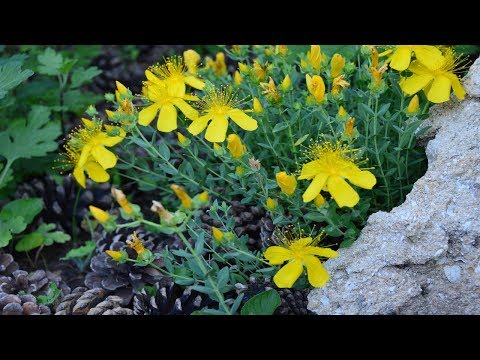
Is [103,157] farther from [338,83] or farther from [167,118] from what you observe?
[338,83]

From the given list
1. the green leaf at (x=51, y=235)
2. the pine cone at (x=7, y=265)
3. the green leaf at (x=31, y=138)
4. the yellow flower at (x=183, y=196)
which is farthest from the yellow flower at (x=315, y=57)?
the pine cone at (x=7, y=265)

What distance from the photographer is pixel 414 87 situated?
199 cm

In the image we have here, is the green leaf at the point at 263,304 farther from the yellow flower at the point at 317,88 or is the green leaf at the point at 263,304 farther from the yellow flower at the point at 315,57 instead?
the yellow flower at the point at 315,57

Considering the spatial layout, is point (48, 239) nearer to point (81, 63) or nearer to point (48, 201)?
point (48, 201)

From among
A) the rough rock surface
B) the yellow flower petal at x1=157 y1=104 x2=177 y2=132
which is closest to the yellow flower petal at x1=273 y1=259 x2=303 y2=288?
the rough rock surface

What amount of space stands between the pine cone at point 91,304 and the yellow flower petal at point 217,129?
600 millimetres

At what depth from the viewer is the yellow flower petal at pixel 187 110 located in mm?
2010

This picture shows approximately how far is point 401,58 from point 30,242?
58.2 inches

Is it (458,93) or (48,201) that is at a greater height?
(458,93)

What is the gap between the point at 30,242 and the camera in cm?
247

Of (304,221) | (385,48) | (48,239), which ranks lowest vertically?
(48,239)

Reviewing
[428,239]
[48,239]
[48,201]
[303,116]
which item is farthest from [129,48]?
[428,239]

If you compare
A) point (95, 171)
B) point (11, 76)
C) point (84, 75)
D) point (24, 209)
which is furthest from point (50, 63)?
point (95, 171)

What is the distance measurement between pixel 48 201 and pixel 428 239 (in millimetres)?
1559
